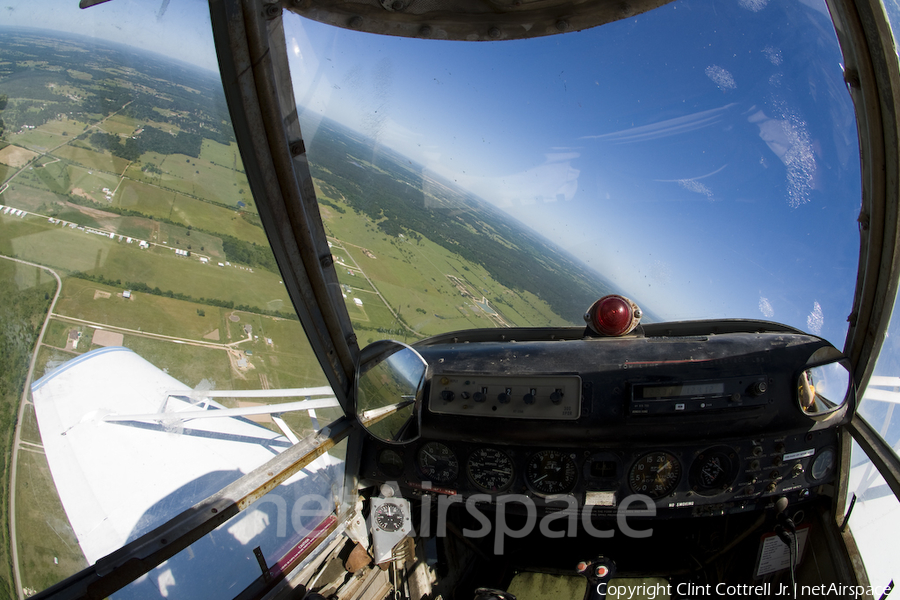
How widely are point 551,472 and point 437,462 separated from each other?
1.77 ft

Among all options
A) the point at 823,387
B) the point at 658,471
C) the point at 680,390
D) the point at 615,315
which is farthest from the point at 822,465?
the point at 615,315

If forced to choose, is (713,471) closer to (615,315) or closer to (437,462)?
(615,315)

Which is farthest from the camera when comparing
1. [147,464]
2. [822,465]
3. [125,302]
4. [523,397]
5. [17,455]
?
[822,465]

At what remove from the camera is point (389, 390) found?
2.38 meters

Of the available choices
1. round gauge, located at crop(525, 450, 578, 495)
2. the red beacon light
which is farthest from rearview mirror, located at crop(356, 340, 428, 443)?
the red beacon light

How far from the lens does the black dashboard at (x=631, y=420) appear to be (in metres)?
2.20

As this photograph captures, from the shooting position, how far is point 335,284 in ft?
7.14

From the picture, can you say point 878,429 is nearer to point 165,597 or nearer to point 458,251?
point 458,251

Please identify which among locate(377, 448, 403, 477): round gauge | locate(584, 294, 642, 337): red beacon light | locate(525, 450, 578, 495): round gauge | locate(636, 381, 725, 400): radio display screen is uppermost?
locate(584, 294, 642, 337): red beacon light

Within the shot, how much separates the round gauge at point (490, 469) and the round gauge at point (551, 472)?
0.10 metres

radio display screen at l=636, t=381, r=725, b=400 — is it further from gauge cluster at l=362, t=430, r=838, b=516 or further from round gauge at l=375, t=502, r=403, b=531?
round gauge at l=375, t=502, r=403, b=531

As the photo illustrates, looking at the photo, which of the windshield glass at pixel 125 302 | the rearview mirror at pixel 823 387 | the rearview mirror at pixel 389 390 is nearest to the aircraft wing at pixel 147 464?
the windshield glass at pixel 125 302

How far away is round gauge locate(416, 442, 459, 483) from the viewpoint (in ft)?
8.03

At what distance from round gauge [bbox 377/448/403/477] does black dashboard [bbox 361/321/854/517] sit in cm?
2
